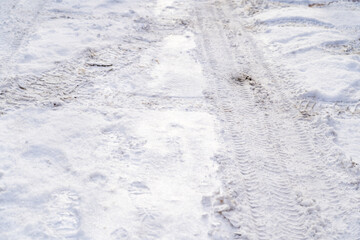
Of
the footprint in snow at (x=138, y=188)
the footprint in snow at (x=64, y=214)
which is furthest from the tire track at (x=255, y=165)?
the footprint in snow at (x=64, y=214)

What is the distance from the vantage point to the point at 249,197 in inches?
128

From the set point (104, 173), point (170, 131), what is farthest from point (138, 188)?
point (170, 131)

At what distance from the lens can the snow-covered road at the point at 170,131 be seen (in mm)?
3008

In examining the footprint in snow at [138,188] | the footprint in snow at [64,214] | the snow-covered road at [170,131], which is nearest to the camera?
the footprint in snow at [64,214]

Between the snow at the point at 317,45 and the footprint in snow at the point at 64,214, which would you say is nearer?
the footprint in snow at the point at 64,214

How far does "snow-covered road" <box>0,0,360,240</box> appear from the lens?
3.01 metres

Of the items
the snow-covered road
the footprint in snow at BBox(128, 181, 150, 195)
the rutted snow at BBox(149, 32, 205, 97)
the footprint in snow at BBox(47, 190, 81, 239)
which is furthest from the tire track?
the footprint in snow at BBox(47, 190, 81, 239)

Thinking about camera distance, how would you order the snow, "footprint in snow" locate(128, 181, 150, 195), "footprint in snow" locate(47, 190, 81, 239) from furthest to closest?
the snow < "footprint in snow" locate(128, 181, 150, 195) < "footprint in snow" locate(47, 190, 81, 239)

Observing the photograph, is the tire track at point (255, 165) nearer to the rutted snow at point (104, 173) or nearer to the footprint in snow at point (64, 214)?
the rutted snow at point (104, 173)

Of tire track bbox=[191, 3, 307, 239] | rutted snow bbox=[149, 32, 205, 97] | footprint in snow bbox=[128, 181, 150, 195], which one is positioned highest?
rutted snow bbox=[149, 32, 205, 97]

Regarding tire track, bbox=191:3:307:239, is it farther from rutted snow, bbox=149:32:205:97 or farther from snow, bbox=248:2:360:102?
snow, bbox=248:2:360:102

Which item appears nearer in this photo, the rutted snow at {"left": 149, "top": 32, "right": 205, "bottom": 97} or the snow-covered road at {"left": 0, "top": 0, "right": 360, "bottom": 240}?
the snow-covered road at {"left": 0, "top": 0, "right": 360, "bottom": 240}

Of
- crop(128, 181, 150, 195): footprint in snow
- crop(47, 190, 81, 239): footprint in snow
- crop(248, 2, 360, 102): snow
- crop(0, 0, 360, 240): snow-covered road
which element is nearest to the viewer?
crop(47, 190, 81, 239): footprint in snow

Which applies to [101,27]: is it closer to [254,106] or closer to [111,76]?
[111,76]
